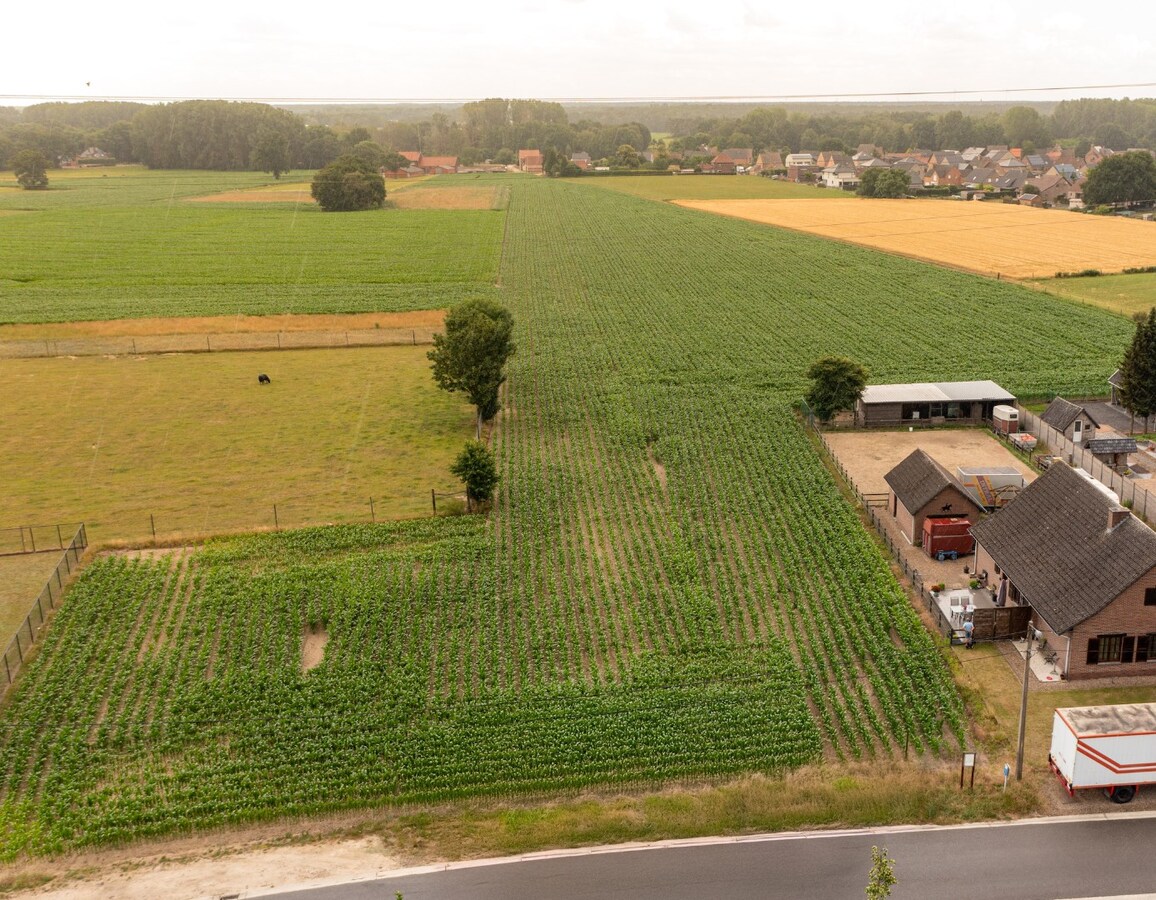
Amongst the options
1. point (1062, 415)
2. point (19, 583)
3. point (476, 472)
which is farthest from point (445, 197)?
point (19, 583)

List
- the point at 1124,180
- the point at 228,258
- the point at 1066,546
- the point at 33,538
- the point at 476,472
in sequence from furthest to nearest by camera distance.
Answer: the point at 1124,180
the point at 228,258
the point at 476,472
the point at 33,538
the point at 1066,546

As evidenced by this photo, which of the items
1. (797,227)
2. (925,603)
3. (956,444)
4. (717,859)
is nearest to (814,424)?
(956,444)

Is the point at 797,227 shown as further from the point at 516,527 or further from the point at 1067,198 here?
the point at 516,527

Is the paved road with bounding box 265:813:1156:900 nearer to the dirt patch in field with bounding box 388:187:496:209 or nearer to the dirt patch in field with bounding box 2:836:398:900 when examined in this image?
the dirt patch in field with bounding box 2:836:398:900

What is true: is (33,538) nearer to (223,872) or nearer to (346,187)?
(223,872)

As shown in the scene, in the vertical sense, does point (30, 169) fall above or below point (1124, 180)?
above

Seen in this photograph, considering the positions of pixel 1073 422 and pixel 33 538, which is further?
pixel 1073 422

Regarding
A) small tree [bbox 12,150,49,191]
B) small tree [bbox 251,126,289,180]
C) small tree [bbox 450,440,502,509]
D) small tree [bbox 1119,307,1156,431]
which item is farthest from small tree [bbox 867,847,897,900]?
small tree [bbox 12,150,49,191]
